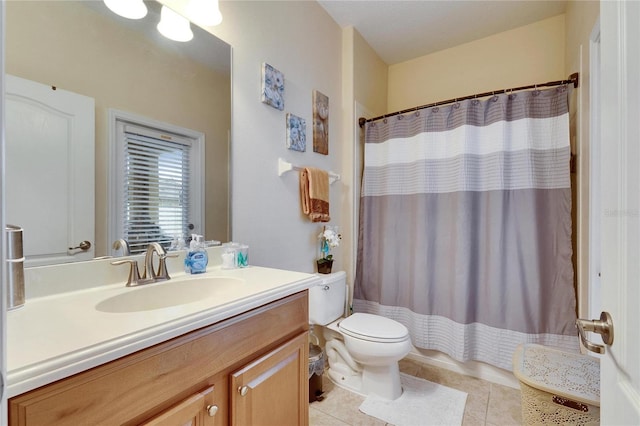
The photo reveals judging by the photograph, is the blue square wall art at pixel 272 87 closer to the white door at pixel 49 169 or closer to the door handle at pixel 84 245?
the white door at pixel 49 169

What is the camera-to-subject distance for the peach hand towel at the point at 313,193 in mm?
1795

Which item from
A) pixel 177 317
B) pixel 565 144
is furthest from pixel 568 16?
pixel 177 317

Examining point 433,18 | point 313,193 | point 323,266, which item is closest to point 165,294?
point 313,193

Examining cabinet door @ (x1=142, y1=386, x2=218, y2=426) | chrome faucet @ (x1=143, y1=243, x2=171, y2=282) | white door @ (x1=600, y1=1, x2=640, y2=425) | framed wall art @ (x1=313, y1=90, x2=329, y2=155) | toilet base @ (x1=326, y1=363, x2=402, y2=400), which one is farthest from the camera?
framed wall art @ (x1=313, y1=90, x2=329, y2=155)

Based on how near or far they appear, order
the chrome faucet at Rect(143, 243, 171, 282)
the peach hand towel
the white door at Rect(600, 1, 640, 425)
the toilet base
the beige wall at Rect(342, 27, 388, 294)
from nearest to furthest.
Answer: the white door at Rect(600, 1, 640, 425) < the chrome faucet at Rect(143, 243, 171, 282) < the toilet base < the peach hand towel < the beige wall at Rect(342, 27, 388, 294)

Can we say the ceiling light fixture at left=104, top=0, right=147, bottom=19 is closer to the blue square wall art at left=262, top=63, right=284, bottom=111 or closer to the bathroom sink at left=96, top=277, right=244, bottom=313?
the blue square wall art at left=262, top=63, right=284, bottom=111

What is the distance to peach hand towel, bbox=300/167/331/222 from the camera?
5.89 ft

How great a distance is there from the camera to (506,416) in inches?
61.8

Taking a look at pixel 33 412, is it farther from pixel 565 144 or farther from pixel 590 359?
pixel 565 144

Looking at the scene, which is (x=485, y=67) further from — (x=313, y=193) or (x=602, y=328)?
(x=602, y=328)

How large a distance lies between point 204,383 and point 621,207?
977 mm

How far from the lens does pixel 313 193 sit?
180cm

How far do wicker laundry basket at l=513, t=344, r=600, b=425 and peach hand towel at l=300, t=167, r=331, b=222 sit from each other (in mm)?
1299

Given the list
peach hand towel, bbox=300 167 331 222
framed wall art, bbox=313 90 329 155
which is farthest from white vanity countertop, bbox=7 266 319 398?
framed wall art, bbox=313 90 329 155
